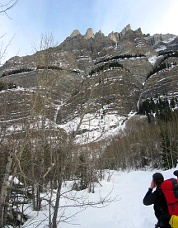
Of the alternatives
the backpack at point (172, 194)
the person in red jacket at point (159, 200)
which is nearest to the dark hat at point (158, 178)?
the person in red jacket at point (159, 200)

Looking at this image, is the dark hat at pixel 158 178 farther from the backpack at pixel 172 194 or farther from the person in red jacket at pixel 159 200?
the backpack at pixel 172 194

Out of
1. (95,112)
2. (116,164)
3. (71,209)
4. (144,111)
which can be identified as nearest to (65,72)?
(95,112)

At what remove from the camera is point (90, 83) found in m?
7.88

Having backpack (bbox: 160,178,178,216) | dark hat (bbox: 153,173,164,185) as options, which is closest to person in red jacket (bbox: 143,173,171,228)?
dark hat (bbox: 153,173,164,185)

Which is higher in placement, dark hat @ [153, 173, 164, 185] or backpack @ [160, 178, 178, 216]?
dark hat @ [153, 173, 164, 185]

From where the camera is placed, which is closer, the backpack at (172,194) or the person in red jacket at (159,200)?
the backpack at (172,194)

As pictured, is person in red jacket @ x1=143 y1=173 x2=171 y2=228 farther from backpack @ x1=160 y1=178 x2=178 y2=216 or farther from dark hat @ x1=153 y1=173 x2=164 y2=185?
backpack @ x1=160 y1=178 x2=178 y2=216

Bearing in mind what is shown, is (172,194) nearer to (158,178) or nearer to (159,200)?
(158,178)

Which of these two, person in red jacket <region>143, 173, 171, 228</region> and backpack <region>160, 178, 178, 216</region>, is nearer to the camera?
backpack <region>160, 178, 178, 216</region>

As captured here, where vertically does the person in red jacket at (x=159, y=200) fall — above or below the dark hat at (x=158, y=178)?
below

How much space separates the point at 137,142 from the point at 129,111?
4764 centimetres

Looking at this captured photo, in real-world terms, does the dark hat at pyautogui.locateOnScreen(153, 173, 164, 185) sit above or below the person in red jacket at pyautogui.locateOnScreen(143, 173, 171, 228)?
above

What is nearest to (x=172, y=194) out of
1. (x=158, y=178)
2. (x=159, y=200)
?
(x=158, y=178)

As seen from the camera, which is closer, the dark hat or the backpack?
the backpack
